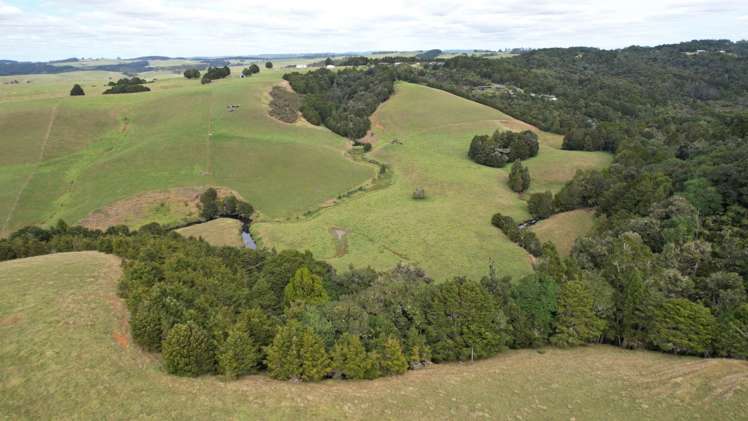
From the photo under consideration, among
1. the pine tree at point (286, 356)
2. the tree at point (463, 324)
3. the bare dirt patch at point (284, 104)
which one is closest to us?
the pine tree at point (286, 356)

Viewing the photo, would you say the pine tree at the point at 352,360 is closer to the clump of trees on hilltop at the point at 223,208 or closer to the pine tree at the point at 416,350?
the pine tree at the point at 416,350

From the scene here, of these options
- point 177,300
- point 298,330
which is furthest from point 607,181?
point 177,300

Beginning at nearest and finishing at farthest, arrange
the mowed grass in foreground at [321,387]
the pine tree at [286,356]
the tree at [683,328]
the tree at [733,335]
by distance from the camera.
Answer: the mowed grass in foreground at [321,387] → the pine tree at [286,356] → the tree at [733,335] → the tree at [683,328]

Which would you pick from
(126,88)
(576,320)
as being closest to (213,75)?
(126,88)

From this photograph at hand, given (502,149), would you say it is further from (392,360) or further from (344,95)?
(392,360)

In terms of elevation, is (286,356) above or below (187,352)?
below

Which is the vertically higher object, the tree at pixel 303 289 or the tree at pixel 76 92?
the tree at pixel 76 92

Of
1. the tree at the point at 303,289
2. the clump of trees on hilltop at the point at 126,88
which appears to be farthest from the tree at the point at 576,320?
the clump of trees on hilltop at the point at 126,88
